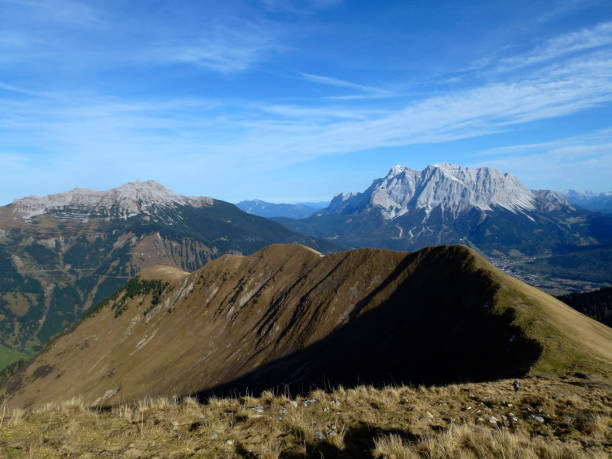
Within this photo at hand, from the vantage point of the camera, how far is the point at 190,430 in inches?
505

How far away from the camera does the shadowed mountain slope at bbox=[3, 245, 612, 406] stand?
137ft

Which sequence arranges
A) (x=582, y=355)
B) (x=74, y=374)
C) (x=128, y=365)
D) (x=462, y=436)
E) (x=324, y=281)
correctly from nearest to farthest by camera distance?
(x=462, y=436) < (x=582, y=355) < (x=324, y=281) < (x=128, y=365) < (x=74, y=374)

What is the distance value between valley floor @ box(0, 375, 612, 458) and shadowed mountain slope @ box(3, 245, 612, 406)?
1876cm

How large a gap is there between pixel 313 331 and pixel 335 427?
267ft

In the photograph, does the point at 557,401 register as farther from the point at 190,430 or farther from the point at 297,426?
the point at 190,430

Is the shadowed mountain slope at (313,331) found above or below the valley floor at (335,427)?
below

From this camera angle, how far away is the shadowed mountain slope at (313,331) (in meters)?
41.8

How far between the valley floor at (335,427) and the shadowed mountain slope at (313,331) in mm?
18755

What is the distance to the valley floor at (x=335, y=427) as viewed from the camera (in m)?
10.4

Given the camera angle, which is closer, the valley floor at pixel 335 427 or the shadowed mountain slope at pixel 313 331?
the valley floor at pixel 335 427

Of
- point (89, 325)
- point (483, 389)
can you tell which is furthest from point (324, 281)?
point (89, 325)

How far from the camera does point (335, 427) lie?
1253cm

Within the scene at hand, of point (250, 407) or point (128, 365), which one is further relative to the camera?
point (128, 365)

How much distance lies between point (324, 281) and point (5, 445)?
99.5m
